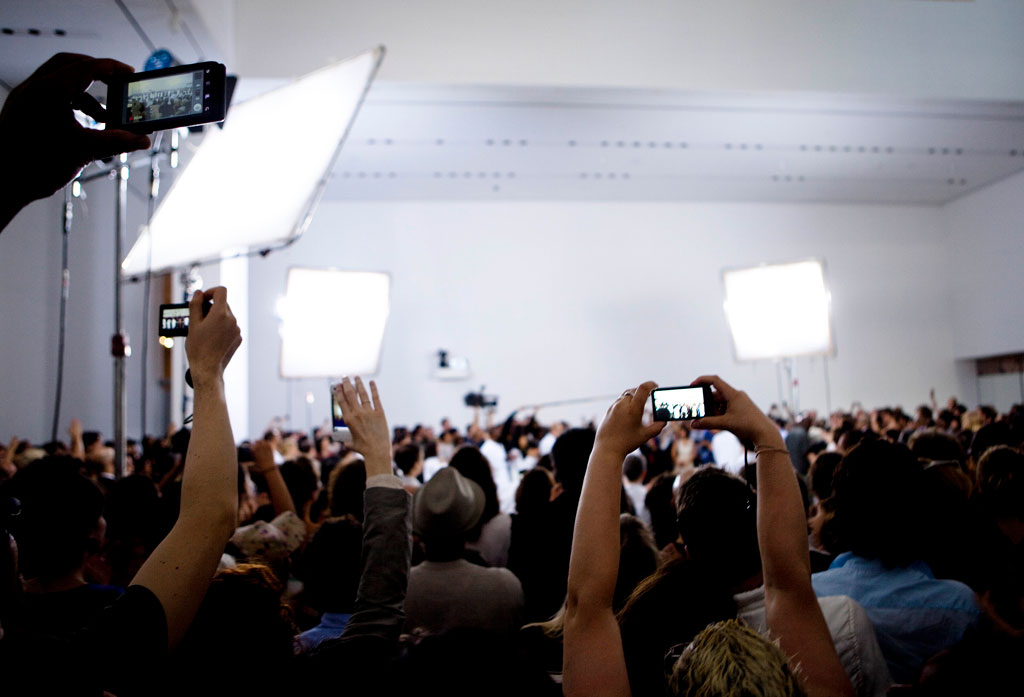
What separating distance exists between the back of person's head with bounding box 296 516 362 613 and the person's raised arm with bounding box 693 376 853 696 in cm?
105

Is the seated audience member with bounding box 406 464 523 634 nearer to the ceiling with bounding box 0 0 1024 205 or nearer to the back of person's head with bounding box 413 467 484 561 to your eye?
the back of person's head with bounding box 413 467 484 561

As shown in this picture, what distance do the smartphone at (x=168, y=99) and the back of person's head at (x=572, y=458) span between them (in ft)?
5.41

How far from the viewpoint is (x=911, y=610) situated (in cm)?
181

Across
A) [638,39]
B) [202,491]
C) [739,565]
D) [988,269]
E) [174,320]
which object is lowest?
[739,565]

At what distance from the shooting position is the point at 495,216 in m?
15.0

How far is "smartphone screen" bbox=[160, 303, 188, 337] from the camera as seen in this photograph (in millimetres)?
1454

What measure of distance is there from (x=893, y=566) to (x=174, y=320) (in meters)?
1.69

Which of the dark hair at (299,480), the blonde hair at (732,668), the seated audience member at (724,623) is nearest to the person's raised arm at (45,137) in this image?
the seated audience member at (724,623)

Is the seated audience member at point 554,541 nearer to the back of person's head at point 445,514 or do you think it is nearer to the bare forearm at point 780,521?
the back of person's head at point 445,514

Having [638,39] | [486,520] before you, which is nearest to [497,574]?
[486,520]

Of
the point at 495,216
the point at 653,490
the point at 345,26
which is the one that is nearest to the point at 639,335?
the point at 495,216

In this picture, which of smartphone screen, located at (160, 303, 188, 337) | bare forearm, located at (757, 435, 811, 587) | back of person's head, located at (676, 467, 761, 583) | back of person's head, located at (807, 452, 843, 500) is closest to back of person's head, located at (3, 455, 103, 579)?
smartphone screen, located at (160, 303, 188, 337)

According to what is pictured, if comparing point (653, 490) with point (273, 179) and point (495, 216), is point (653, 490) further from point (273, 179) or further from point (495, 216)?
point (495, 216)

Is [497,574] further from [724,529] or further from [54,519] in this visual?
[54,519]
